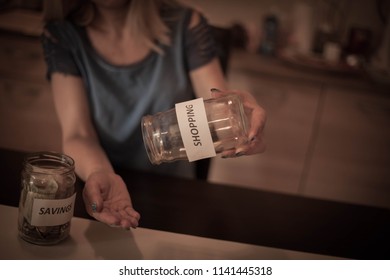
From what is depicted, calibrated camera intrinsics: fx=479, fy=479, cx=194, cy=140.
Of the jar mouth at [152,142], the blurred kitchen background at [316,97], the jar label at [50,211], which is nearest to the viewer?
the jar label at [50,211]

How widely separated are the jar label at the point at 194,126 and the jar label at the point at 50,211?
184 mm

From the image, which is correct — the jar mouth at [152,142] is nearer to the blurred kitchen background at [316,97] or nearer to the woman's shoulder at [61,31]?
the woman's shoulder at [61,31]

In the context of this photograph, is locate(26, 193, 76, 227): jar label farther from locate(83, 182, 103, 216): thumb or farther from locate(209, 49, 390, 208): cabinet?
→ locate(209, 49, 390, 208): cabinet

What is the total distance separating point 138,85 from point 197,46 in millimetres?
149

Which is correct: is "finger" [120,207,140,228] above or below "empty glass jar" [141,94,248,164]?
below

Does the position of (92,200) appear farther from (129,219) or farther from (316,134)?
(316,134)

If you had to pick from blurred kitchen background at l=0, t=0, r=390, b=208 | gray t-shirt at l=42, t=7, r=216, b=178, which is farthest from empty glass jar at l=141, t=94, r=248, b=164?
blurred kitchen background at l=0, t=0, r=390, b=208

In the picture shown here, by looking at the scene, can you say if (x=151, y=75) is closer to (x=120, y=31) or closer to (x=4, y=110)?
(x=120, y=31)

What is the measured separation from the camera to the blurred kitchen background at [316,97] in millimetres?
1380

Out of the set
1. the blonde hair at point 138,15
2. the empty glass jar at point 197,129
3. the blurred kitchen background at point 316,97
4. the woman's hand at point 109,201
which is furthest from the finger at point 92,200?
the blurred kitchen background at point 316,97

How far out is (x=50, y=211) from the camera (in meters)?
0.64

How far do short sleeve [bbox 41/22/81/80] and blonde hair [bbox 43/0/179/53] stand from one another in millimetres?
31

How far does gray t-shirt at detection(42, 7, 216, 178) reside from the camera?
37.7 inches

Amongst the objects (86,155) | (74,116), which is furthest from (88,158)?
(74,116)
